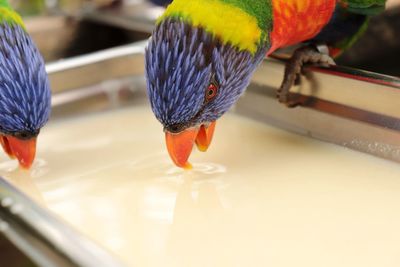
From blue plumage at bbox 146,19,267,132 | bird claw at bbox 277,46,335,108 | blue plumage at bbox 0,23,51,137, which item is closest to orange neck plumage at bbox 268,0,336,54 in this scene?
bird claw at bbox 277,46,335,108

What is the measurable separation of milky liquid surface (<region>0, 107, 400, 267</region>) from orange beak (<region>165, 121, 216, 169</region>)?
60mm

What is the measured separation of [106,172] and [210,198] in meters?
0.27

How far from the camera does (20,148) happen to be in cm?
117

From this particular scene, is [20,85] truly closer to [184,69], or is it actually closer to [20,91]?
[20,91]

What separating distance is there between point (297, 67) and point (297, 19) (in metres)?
0.13

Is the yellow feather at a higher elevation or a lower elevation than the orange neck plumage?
higher

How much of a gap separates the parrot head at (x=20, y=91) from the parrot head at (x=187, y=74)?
25 centimetres

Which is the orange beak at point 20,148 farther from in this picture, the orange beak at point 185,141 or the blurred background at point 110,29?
the blurred background at point 110,29

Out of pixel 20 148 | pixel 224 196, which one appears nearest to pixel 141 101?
pixel 20 148

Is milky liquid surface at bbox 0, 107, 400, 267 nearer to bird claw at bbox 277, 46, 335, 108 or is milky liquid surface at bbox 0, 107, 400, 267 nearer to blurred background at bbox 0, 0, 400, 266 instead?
bird claw at bbox 277, 46, 335, 108

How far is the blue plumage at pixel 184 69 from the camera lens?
3.25 feet

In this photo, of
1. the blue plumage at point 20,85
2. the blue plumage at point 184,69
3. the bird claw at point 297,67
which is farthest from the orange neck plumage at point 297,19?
the blue plumage at point 20,85

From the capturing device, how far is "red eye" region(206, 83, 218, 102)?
104 centimetres

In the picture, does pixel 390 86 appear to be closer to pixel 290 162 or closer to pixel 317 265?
pixel 290 162
